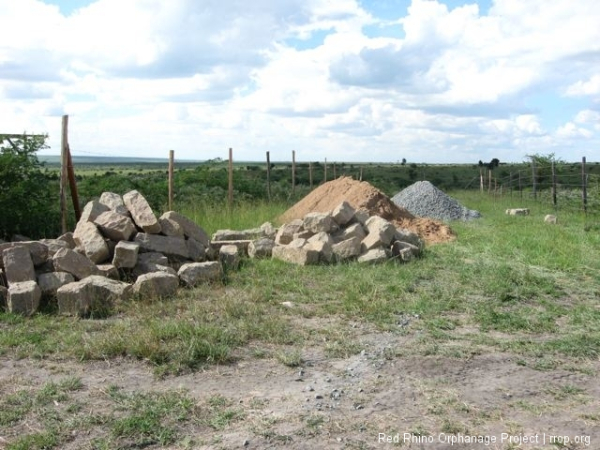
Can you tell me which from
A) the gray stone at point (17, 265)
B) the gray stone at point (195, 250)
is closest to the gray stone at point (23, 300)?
the gray stone at point (17, 265)

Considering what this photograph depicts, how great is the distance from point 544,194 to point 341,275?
18.1 meters

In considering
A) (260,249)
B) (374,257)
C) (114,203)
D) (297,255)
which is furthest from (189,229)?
(374,257)

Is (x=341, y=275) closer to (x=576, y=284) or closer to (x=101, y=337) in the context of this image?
(x=576, y=284)

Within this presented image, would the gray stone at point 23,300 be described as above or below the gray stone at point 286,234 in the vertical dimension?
below

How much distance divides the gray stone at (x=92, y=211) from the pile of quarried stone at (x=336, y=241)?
2.42 m

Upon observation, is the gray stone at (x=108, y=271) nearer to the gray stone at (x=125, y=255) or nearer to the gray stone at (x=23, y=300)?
the gray stone at (x=125, y=255)

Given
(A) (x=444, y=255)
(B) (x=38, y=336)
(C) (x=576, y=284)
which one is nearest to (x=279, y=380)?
(B) (x=38, y=336)

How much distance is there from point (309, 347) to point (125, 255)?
3.70m

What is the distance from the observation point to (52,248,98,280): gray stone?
825cm

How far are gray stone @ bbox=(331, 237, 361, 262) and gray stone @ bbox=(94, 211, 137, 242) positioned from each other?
3330mm

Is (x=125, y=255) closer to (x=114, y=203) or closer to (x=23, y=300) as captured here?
(x=114, y=203)

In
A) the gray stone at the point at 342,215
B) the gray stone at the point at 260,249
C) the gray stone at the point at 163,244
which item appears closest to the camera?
the gray stone at the point at 163,244

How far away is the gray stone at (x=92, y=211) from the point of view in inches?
373

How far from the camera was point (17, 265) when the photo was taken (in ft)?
26.4
